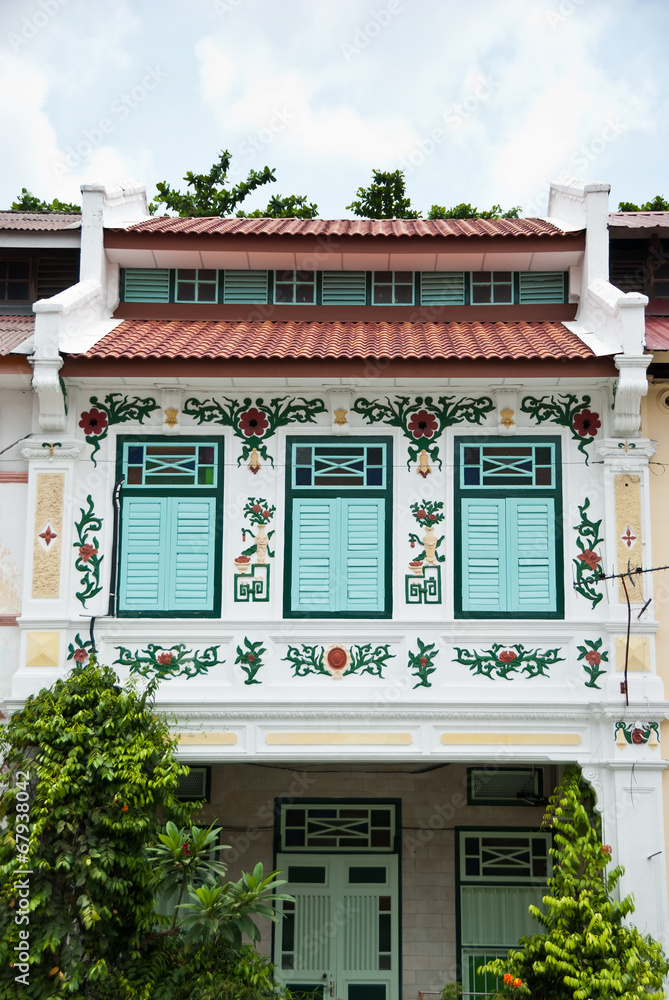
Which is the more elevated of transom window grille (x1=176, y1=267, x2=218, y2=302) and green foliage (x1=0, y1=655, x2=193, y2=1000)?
transom window grille (x1=176, y1=267, x2=218, y2=302)

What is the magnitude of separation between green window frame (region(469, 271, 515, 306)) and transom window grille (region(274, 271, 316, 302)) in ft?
6.19

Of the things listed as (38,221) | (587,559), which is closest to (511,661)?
(587,559)

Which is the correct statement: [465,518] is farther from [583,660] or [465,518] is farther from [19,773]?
[19,773]

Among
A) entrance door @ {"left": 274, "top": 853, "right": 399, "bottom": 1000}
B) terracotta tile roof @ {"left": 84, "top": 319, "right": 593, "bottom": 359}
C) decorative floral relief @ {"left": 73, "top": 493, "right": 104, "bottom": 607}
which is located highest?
terracotta tile roof @ {"left": 84, "top": 319, "right": 593, "bottom": 359}

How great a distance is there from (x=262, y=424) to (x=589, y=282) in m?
4.01

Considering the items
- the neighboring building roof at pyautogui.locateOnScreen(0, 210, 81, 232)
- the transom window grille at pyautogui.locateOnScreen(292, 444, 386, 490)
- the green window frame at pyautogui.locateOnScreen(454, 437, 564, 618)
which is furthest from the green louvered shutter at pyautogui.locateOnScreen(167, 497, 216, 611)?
the neighboring building roof at pyautogui.locateOnScreen(0, 210, 81, 232)

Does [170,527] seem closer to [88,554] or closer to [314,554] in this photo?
[88,554]

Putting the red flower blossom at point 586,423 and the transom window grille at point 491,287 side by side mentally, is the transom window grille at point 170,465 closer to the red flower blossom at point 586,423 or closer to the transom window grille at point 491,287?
the red flower blossom at point 586,423

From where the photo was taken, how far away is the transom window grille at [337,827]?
1137 centimetres

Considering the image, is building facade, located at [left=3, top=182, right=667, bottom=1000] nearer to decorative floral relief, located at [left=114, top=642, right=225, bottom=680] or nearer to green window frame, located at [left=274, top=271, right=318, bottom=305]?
decorative floral relief, located at [left=114, top=642, right=225, bottom=680]

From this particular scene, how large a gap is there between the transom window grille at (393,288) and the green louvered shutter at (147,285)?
2470mm

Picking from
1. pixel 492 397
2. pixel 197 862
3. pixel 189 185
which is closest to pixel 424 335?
pixel 492 397

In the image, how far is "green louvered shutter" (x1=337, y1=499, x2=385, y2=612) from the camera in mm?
9477

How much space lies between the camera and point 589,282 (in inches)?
420
